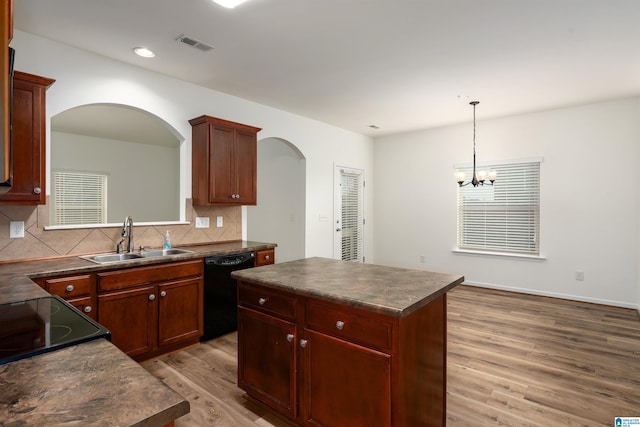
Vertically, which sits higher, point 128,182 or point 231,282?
point 128,182

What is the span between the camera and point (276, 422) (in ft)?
6.98

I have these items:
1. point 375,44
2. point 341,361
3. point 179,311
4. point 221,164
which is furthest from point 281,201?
point 341,361

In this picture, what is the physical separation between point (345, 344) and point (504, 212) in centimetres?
464

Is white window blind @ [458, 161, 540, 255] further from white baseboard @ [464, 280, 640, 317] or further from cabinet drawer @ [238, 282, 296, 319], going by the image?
cabinet drawer @ [238, 282, 296, 319]

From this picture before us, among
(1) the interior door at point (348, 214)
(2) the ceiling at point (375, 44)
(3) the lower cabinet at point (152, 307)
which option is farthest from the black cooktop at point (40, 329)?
(1) the interior door at point (348, 214)

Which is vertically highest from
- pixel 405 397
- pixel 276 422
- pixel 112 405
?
pixel 112 405

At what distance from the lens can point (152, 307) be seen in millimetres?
2889

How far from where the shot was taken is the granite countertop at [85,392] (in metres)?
0.71

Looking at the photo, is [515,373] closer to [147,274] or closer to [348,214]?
[147,274]

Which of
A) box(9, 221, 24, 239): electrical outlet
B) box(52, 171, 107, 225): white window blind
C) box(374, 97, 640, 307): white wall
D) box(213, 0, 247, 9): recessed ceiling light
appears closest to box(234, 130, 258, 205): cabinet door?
box(213, 0, 247, 9): recessed ceiling light

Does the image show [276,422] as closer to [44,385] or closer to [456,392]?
[456,392]

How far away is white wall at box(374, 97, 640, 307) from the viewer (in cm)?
443

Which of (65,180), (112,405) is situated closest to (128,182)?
(65,180)

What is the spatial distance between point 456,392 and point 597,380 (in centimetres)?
113
